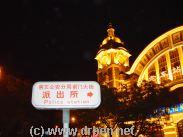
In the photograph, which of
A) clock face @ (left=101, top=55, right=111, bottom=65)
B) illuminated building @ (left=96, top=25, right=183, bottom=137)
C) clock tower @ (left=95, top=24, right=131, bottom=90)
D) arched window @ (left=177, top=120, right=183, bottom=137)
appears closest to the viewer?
arched window @ (left=177, top=120, right=183, bottom=137)

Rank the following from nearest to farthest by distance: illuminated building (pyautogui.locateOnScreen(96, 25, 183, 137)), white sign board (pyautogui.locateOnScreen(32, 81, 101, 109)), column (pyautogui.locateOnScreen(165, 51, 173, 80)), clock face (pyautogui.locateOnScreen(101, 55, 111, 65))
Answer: white sign board (pyautogui.locateOnScreen(32, 81, 101, 109)), illuminated building (pyautogui.locateOnScreen(96, 25, 183, 137)), column (pyautogui.locateOnScreen(165, 51, 173, 80)), clock face (pyautogui.locateOnScreen(101, 55, 111, 65))

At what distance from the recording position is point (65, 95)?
417 centimetres

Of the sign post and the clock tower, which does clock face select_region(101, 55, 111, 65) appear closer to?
the clock tower

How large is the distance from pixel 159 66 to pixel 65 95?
28877 millimetres

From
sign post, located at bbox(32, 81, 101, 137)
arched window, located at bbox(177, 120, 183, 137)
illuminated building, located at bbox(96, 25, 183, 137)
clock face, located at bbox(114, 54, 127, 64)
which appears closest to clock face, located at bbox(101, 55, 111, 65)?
illuminated building, located at bbox(96, 25, 183, 137)

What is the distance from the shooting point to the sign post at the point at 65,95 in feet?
13.6

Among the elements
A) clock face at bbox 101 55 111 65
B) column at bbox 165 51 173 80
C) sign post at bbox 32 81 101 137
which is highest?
clock face at bbox 101 55 111 65

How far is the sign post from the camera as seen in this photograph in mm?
4145

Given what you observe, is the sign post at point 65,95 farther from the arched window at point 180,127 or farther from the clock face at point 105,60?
the clock face at point 105,60

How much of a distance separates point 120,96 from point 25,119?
9.33 metres

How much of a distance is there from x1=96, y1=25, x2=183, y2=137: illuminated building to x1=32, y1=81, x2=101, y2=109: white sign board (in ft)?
75.9

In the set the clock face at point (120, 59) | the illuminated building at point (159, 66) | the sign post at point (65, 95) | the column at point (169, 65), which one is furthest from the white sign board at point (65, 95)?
the clock face at point (120, 59)

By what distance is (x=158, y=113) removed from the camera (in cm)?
2333

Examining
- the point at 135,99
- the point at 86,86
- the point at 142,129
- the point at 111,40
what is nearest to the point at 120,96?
the point at 135,99
